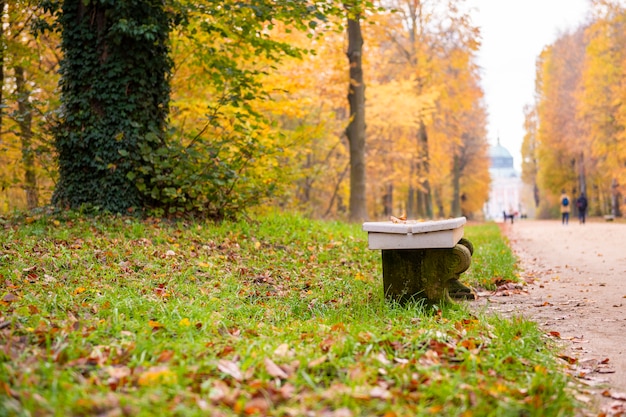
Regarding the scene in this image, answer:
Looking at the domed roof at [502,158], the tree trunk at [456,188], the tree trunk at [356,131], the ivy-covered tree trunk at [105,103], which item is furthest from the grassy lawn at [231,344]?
the domed roof at [502,158]

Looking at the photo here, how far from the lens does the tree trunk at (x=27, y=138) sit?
10.8m

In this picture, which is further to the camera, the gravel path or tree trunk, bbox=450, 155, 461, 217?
tree trunk, bbox=450, 155, 461, 217

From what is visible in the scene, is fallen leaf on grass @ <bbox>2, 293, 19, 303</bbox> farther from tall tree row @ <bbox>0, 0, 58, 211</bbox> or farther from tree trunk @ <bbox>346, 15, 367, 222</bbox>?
tree trunk @ <bbox>346, 15, 367, 222</bbox>

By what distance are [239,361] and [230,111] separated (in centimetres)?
757

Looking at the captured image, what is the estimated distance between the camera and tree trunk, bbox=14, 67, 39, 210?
35.5 ft

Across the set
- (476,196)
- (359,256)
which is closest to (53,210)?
(359,256)

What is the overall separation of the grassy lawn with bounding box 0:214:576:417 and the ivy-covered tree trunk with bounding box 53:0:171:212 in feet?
6.57

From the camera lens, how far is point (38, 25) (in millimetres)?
10016

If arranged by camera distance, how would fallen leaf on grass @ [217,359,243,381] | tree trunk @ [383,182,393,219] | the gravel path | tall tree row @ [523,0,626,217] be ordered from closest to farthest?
1. fallen leaf on grass @ [217,359,243,381]
2. the gravel path
3. tall tree row @ [523,0,626,217]
4. tree trunk @ [383,182,393,219]

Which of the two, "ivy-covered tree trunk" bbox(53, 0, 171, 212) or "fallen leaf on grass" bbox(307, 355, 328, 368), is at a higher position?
"ivy-covered tree trunk" bbox(53, 0, 171, 212)

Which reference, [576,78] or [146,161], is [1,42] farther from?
[576,78]

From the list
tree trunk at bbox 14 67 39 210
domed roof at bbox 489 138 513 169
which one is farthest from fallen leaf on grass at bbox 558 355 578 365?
domed roof at bbox 489 138 513 169

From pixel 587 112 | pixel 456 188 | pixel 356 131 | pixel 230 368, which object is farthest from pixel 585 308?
pixel 456 188

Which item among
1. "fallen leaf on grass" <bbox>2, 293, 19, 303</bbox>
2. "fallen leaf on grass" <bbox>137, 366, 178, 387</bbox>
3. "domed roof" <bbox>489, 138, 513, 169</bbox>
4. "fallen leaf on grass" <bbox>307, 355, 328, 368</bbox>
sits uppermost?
"domed roof" <bbox>489, 138, 513, 169</bbox>
